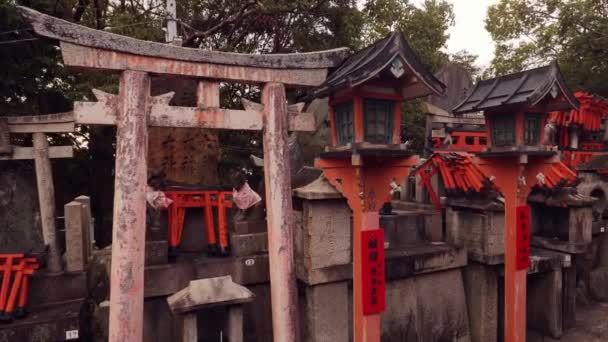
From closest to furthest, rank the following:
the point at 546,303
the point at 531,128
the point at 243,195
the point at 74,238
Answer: the point at 243,195 → the point at 74,238 → the point at 531,128 → the point at 546,303

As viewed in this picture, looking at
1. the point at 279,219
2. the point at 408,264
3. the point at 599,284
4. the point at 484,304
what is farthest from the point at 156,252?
the point at 599,284

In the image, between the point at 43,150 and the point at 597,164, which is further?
the point at 597,164

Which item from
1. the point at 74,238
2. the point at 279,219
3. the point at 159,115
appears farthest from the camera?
the point at 74,238

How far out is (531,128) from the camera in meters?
7.55

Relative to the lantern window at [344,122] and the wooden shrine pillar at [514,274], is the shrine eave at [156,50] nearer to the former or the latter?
the lantern window at [344,122]

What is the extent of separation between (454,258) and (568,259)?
13.5ft

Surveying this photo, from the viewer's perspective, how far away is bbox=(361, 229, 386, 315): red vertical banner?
19.6 ft

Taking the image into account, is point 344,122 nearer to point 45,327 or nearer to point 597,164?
point 45,327

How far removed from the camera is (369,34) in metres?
18.7

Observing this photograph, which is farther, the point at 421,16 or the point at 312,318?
the point at 421,16

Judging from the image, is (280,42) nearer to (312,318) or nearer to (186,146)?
(186,146)

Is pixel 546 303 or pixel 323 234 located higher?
pixel 323 234

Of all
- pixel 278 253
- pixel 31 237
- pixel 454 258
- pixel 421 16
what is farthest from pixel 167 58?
pixel 421 16

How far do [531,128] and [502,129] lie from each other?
54cm
